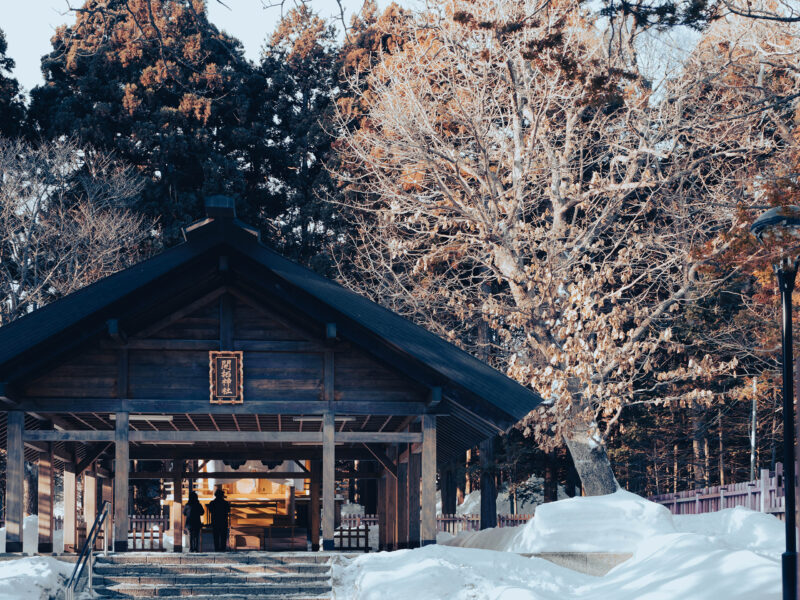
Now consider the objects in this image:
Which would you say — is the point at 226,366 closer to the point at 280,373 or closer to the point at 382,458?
the point at 280,373

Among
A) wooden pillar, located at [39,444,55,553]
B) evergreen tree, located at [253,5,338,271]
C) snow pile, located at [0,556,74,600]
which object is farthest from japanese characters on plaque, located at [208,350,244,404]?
evergreen tree, located at [253,5,338,271]

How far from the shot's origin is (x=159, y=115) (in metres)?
39.8

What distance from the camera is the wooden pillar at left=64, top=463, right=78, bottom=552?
21547mm

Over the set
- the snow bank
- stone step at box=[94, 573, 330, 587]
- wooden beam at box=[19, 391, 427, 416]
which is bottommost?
stone step at box=[94, 573, 330, 587]

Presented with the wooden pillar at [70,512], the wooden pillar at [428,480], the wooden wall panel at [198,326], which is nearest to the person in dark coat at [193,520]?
the wooden pillar at [70,512]

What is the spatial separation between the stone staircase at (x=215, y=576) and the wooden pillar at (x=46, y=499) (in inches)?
173

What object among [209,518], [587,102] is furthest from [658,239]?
[587,102]

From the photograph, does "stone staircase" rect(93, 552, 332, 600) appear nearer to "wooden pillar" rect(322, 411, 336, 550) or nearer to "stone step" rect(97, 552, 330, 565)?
"stone step" rect(97, 552, 330, 565)

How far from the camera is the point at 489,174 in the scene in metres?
23.9

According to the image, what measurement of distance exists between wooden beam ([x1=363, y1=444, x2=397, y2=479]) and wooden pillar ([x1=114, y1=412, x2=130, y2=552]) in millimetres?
5922

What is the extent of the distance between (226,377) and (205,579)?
330 cm

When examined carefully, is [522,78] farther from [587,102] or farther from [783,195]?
[587,102]

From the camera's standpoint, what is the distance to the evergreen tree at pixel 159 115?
3912cm

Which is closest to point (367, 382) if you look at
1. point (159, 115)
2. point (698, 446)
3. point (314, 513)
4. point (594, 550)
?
point (594, 550)
